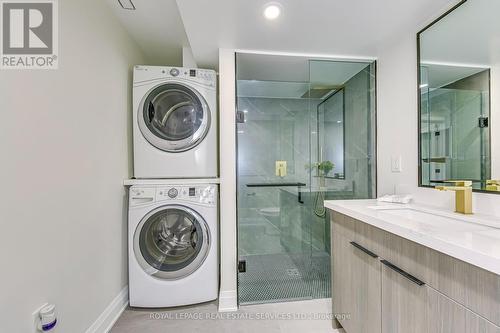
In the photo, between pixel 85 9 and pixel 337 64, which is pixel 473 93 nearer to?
pixel 337 64

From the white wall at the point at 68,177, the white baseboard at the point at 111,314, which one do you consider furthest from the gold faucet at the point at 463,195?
the white baseboard at the point at 111,314

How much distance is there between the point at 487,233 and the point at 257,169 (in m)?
1.74

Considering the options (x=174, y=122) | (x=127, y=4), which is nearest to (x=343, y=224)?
(x=174, y=122)

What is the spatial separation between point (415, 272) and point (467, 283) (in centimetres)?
22

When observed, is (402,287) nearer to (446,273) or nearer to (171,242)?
(446,273)

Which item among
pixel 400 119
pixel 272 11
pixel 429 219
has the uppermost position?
pixel 272 11

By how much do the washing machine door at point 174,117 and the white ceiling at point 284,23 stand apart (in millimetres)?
401

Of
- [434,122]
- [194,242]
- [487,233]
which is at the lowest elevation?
[194,242]

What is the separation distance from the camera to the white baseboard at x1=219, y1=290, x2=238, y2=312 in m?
1.91

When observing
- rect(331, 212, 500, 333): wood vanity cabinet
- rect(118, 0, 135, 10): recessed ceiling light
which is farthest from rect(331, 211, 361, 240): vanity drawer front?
rect(118, 0, 135, 10): recessed ceiling light

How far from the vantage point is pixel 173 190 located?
1936 millimetres

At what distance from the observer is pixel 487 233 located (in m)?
0.93

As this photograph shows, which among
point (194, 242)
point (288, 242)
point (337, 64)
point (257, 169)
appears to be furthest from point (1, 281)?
point (337, 64)

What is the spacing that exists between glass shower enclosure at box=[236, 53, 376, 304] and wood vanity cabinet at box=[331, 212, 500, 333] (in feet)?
2.29
